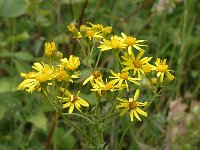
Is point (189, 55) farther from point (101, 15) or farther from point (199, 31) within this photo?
point (101, 15)

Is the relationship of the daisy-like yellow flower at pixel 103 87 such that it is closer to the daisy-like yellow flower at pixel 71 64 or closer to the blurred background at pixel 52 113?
the daisy-like yellow flower at pixel 71 64

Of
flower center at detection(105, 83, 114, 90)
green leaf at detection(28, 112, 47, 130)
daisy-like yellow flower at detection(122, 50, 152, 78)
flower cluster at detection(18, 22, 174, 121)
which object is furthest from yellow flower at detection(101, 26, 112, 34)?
green leaf at detection(28, 112, 47, 130)

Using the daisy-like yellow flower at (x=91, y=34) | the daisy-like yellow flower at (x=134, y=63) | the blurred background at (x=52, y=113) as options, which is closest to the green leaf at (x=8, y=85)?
the blurred background at (x=52, y=113)

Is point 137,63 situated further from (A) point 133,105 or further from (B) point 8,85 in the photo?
(B) point 8,85

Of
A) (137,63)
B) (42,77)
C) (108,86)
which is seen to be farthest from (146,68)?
(42,77)

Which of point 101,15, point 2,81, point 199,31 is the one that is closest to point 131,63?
point 2,81

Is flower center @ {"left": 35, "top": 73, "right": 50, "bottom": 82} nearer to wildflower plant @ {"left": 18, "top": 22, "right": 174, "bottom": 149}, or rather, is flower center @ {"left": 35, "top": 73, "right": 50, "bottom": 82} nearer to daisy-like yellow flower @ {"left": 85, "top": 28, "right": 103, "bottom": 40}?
wildflower plant @ {"left": 18, "top": 22, "right": 174, "bottom": 149}

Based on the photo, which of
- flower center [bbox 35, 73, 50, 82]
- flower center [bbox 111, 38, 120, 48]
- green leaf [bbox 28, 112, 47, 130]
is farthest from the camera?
green leaf [bbox 28, 112, 47, 130]

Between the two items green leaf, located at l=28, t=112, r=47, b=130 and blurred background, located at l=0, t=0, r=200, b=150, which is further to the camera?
green leaf, located at l=28, t=112, r=47, b=130
